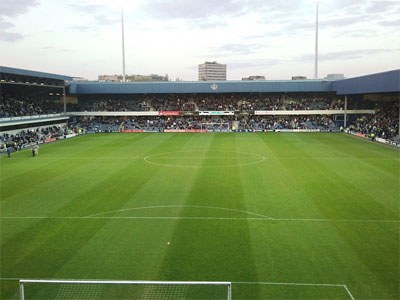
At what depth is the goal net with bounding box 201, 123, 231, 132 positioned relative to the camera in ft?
221

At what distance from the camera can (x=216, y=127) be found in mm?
69250

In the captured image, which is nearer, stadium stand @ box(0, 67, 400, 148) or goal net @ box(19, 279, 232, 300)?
goal net @ box(19, 279, 232, 300)

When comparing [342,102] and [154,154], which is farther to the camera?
[342,102]

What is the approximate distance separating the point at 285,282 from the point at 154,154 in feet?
92.6

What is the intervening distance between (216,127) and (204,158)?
110 feet

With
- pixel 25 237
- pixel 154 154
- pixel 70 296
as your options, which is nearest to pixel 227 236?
pixel 70 296

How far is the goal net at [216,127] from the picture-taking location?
6744cm

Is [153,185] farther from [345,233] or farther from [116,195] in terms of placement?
[345,233]

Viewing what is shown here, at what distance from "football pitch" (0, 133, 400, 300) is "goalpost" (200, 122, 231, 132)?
33.6 metres

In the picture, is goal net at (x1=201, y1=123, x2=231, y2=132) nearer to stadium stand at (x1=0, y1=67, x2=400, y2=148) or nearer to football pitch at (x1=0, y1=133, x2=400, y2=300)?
stadium stand at (x1=0, y1=67, x2=400, y2=148)

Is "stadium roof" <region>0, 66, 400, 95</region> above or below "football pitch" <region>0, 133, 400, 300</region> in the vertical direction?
above

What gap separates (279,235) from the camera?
16.2 m

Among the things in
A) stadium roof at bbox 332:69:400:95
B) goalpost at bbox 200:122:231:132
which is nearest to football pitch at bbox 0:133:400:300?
stadium roof at bbox 332:69:400:95

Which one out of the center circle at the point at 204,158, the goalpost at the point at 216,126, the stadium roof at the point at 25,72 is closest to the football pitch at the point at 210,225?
the center circle at the point at 204,158
